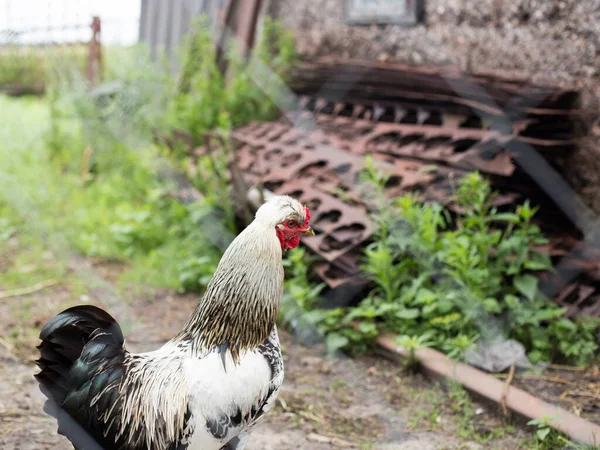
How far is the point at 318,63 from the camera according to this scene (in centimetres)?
512

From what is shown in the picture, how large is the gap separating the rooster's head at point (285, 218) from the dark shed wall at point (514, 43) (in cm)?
216

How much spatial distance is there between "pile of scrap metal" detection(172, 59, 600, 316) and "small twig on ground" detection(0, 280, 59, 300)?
140 centimetres

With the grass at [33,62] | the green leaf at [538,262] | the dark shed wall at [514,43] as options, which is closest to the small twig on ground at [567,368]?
the green leaf at [538,262]

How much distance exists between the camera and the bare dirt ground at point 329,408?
2.62 m

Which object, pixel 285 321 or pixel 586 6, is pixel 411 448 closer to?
pixel 285 321

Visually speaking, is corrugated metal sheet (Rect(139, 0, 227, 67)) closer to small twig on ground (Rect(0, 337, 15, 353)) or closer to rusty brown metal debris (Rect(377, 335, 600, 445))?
small twig on ground (Rect(0, 337, 15, 353))

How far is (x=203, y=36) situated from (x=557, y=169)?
10.7 ft

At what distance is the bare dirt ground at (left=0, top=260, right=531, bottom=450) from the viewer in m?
2.62

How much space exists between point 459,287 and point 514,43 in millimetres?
1617

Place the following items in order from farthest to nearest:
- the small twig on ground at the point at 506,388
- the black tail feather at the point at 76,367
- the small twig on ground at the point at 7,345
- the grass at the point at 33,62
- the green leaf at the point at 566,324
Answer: the grass at the point at 33,62 → the small twig on ground at the point at 7,345 → the green leaf at the point at 566,324 → the small twig on ground at the point at 506,388 → the black tail feather at the point at 76,367

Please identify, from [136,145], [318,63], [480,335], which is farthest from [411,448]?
[136,145]

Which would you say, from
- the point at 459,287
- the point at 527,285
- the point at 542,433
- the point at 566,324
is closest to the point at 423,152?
the point at 459,287

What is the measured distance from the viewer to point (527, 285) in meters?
3.27

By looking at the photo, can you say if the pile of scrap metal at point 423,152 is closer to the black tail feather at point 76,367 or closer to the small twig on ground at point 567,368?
the small twig on ground at point 567,368
